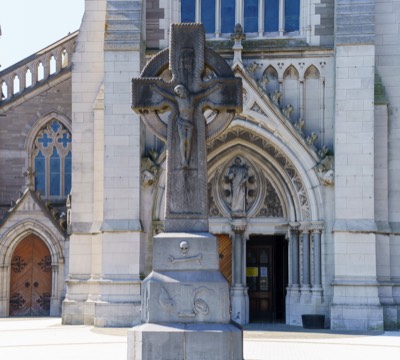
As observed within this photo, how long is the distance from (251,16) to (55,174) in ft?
34.5

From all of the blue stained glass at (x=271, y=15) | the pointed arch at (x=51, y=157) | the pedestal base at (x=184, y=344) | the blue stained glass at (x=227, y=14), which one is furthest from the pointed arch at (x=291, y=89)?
the pedestal base at (x=184, y=344)

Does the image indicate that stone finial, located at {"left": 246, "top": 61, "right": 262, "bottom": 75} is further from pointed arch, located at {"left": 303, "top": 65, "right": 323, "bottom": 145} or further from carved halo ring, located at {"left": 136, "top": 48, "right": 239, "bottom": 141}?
carved halo ring, located at {"left": 136, "top": 48, "right": 239, "bottom": 141}

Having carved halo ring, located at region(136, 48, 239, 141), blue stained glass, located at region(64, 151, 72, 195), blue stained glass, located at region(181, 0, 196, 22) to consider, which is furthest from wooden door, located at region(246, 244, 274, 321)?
carved halo ring, located at region(136, 48, 239, 141)

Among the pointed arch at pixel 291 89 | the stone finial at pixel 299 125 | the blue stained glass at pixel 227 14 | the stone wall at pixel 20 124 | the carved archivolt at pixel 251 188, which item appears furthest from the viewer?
Result: the stone wall at pixel 20 124

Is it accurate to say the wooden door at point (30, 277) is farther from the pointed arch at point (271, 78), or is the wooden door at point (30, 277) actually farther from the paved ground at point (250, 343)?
the pointed arch at point (271, 78)

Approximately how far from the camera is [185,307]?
1628cm

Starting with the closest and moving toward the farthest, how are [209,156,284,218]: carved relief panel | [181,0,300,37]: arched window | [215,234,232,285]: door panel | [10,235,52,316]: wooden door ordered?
1. [209,156,284,218]: carved relief panel
2. [181,0,300,37]: arched window
3. [215,234,232,285]: door panel
4. [10,235,52,316]: wooden door

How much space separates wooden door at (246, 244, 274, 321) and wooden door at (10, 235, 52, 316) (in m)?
7.12

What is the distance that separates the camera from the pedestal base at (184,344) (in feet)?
51.9

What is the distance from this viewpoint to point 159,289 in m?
16.4

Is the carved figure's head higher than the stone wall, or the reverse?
the stone wall

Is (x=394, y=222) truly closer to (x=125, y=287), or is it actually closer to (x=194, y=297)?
(x=125, y=287)

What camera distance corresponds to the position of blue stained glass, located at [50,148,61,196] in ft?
120

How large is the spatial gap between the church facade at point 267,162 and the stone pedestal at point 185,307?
1047 centimetres
